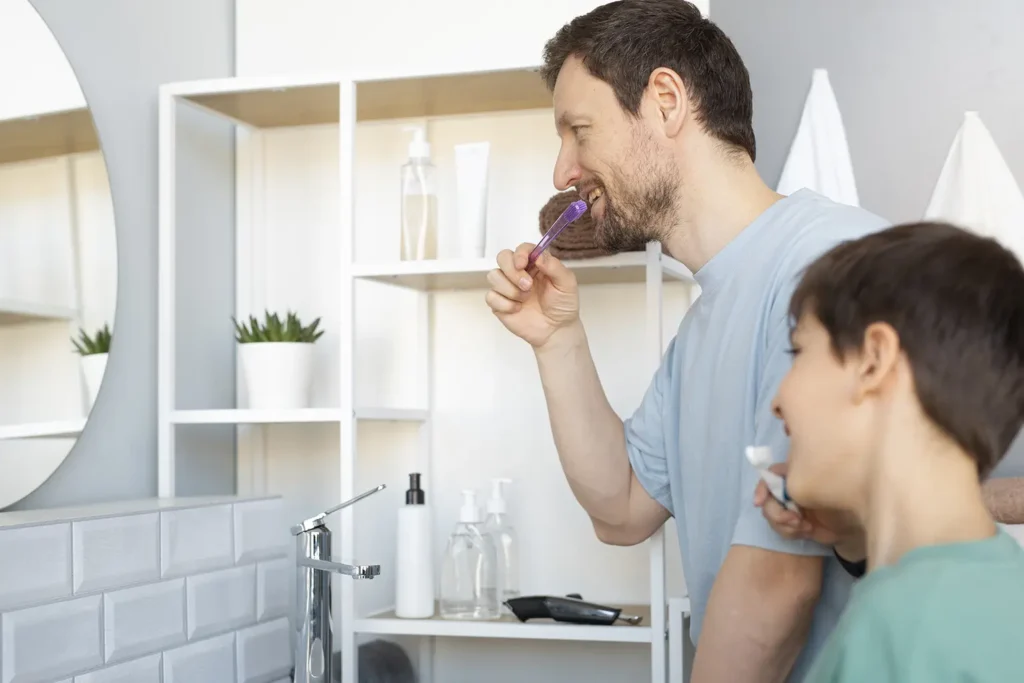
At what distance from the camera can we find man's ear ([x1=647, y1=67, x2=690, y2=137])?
125 centimetres

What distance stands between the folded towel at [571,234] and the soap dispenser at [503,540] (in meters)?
0.40

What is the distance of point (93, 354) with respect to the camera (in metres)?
1.64

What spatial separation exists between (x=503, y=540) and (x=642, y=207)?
2.38 ft

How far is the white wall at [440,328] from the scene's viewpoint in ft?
6.15

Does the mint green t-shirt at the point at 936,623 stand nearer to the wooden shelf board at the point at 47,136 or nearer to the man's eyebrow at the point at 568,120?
the man's eyebrow at the point at 568,120

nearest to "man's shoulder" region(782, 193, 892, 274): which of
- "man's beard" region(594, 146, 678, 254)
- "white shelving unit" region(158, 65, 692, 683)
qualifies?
"man's beard" region(594, 146, 678, 254)

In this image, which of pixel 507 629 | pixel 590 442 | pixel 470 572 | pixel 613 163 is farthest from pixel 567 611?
pixel 613 163

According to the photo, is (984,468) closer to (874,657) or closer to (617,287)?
(874,657)

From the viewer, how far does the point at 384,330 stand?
6.47 ft

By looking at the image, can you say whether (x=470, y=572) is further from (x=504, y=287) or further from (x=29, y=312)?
(x=29, y=312)

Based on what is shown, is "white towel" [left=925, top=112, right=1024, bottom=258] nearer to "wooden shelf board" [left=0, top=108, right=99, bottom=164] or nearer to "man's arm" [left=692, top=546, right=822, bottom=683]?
"man's arm" [left=692, top=546, right=822, bottom=683]

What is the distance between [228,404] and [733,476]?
Result: 115 centimetres

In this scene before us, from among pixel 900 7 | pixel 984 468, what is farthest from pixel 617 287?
pixel 984 468

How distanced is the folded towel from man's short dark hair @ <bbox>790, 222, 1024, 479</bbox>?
2.63 feet
